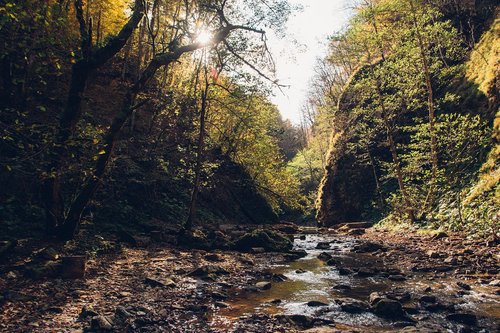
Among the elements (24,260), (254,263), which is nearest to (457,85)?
(254,263)

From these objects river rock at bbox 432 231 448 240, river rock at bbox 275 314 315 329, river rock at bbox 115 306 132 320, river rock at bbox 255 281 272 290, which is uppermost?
river rock at bbox 432 231 448 240

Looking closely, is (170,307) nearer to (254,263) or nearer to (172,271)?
(172,271)

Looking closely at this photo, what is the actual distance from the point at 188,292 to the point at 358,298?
14.1 ft

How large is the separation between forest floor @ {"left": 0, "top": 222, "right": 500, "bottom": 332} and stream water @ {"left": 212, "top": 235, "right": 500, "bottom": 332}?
8cm

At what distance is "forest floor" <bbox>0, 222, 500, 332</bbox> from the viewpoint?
19.9 ft

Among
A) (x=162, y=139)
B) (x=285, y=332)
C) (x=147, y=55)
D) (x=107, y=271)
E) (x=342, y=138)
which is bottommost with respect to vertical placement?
(x=285, y=332)

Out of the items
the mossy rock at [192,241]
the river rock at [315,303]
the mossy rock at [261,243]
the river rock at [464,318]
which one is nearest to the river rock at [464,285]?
the river rock at [464,318]

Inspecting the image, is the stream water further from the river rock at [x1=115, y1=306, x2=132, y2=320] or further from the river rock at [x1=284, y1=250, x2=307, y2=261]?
the river rock at [x1=284, y1=250, x2=307, y2=261]

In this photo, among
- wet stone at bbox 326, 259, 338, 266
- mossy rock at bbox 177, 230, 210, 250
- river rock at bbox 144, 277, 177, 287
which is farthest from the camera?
mossy rock at bbox 177, 230, 210, 250

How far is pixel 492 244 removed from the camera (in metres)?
11.9

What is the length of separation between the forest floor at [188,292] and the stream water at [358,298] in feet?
0.26

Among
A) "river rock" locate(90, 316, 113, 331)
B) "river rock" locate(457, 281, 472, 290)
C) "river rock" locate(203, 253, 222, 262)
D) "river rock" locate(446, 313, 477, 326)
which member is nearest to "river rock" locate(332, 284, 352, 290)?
"river rock" locate(457, 281, 472, 290)

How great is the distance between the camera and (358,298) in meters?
8.43

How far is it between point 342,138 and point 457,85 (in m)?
11.7
